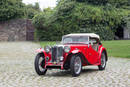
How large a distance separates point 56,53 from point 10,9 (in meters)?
39.0

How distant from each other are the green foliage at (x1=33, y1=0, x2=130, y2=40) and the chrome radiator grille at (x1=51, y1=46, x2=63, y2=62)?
1146 inches

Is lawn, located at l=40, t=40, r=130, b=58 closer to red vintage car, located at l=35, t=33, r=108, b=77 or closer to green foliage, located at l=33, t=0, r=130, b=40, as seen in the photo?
red vintage car, located at l=35, t=33, r=108, b=77

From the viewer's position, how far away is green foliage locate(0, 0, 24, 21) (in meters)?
48.8

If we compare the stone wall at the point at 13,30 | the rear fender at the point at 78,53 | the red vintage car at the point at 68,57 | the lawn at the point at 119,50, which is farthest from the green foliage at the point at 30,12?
the rear fender at the point at 78,53

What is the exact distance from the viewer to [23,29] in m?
50.1

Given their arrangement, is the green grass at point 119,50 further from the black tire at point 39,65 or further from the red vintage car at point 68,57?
the black tire at point 39,65

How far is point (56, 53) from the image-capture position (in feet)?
37.8

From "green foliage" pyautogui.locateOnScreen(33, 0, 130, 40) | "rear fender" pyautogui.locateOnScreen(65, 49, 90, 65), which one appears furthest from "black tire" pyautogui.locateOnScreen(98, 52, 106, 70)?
"green foliage" pyautogui.locateOnScreen(33, 0, 130, 40)

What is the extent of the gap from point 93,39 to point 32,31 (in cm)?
3664

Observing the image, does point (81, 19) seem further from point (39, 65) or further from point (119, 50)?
point (39, 65)

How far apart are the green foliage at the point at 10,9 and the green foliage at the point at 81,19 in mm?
7725

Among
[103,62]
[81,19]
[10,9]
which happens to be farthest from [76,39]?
[10,9]

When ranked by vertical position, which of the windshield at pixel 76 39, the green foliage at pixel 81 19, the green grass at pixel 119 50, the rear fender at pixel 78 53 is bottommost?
the green grass at pixel 119 50

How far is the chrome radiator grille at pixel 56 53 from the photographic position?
11.4m
